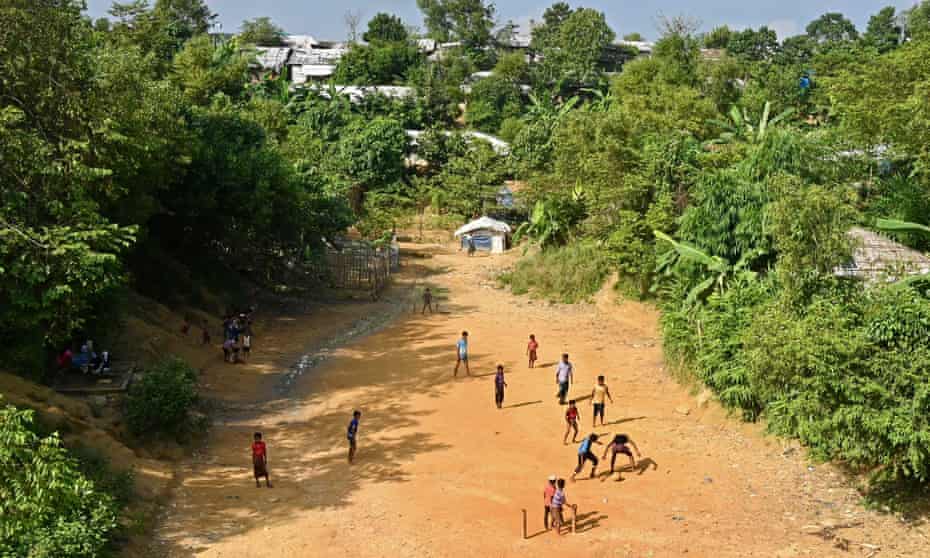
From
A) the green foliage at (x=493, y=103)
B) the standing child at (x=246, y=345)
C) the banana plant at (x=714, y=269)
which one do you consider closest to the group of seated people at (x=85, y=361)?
the standing child at (x=246, y=345)

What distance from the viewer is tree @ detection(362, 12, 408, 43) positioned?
8350cm

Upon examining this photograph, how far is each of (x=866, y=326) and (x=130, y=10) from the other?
99.8 ft

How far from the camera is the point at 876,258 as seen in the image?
800 inches

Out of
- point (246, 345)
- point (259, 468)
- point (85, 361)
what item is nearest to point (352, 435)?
point (259, 468)

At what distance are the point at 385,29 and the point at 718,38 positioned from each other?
3131cm

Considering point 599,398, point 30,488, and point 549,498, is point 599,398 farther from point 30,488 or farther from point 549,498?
point 30,488

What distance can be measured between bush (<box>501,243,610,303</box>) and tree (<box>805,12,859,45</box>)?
208ft

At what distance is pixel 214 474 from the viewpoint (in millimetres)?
16688

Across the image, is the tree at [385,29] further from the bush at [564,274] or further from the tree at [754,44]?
the bush at [564,274]

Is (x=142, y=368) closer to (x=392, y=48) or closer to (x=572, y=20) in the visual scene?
(x=392, y=48)

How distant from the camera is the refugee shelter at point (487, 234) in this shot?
4416cm

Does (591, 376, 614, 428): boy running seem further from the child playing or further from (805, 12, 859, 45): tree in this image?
(805, 12, 859, 45): tree

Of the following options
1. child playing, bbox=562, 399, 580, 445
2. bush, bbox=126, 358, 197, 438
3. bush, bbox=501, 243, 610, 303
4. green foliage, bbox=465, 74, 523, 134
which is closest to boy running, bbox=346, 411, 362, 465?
bush, bbox=126, 358, 197, 438

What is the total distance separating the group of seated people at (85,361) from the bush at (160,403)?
2.05m
